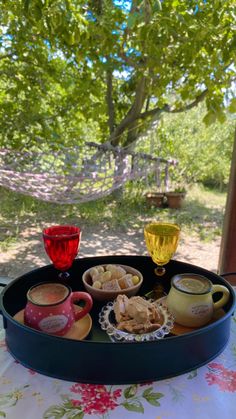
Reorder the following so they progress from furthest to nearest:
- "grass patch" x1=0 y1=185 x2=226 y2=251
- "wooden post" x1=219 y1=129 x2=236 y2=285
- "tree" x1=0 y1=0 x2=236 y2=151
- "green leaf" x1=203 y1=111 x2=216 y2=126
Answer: "grass patch" x1=0 y1=185 x2=226 y2=251 → "green leaf" x1=203 y1=111 x2=216 y2=126 → "tree" x1=0 y1=0 x2=236 y2=151 → "wooden post" x1=219 y1=129 x2=236 y2=285

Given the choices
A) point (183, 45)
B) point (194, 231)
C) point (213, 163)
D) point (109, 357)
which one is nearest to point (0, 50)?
point (183, 45)

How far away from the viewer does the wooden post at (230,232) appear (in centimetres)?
83

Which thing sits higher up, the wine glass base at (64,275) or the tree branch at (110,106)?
the tree branch at (110,106)

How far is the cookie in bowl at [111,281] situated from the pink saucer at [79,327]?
0.04m

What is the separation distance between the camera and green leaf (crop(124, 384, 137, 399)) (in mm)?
334

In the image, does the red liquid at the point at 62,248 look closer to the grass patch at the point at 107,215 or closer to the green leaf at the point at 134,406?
the green leaf at the point at 134,406

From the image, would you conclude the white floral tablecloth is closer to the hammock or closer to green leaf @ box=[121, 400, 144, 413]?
green leaf @ box=[121, 400, 144, 413]

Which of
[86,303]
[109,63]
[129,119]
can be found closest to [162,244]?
[86,303]

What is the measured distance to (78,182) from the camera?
1.82 metres

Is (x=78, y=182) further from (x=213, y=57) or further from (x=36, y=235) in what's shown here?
(x=213, y=57)

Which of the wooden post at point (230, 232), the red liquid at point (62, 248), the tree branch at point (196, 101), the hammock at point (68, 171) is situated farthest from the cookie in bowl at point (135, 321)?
the tree branch at point (196, 101)

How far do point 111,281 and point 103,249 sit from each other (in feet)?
4.88

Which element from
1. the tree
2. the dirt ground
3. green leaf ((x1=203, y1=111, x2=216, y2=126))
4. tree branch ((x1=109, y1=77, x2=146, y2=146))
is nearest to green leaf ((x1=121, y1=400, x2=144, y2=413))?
the tree

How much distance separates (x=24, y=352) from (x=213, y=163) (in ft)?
11.0
